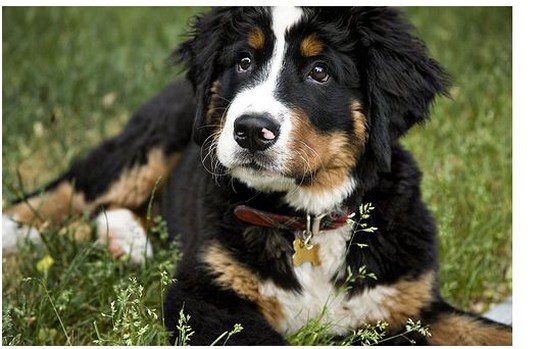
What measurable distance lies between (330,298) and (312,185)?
0.47 m

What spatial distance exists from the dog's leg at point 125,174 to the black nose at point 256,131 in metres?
1.69

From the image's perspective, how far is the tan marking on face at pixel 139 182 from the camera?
5.05 meters

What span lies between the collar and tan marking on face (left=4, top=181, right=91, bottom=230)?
4.47ft

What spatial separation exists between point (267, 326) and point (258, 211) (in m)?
0.49

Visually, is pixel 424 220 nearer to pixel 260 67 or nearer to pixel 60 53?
pixel 260 67

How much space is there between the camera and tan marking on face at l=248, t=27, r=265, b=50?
3570 millimetres

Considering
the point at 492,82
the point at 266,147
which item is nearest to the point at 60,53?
the point at 492,82

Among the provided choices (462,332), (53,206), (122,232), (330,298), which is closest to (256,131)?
(330,298)

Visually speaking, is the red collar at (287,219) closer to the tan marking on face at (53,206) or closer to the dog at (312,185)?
the dog at (312,185)

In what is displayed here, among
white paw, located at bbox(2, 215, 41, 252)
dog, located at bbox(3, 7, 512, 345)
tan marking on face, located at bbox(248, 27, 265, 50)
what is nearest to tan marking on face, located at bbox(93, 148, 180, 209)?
white paw, located at bbox(2, 215, 41, 252)

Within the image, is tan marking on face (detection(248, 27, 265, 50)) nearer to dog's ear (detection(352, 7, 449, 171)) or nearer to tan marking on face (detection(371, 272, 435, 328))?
dog's ear (detection(352, 7, 449, 171))

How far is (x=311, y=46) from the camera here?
354 centimetres

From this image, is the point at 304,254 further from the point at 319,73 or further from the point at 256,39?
the point at 256,39

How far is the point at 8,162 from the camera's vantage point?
5336mm
